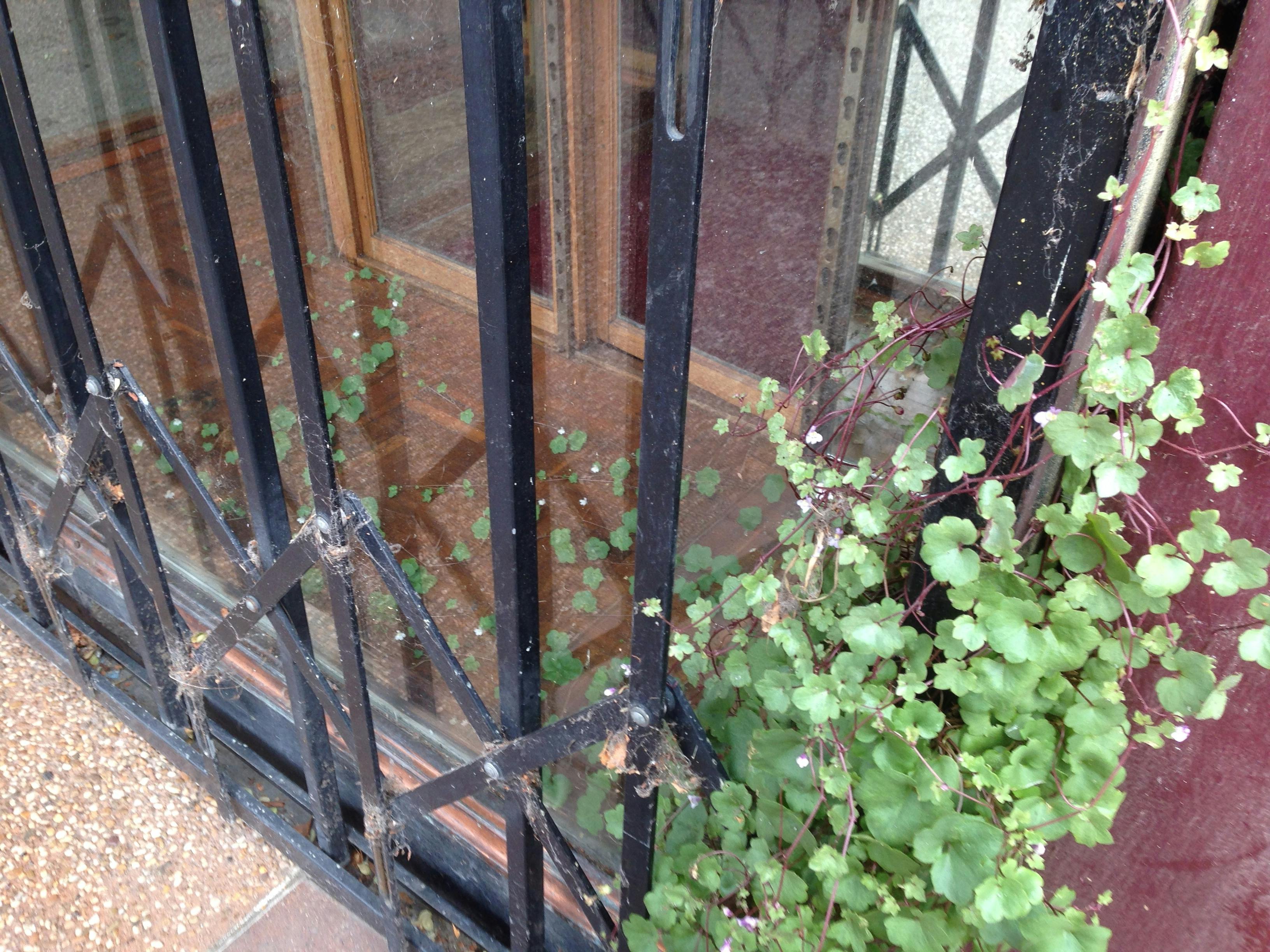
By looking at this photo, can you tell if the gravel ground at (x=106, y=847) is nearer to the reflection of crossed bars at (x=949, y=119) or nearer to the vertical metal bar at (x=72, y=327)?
Answer: the vertical metal bar at (x=72, y=327)

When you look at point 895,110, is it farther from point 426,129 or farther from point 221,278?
point 221,278

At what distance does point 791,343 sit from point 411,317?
Result: 0.61m

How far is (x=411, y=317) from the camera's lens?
1476 mm

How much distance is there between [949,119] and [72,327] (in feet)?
4.55

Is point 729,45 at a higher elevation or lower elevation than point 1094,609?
higher

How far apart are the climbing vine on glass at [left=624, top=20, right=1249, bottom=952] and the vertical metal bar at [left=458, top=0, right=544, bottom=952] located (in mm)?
220

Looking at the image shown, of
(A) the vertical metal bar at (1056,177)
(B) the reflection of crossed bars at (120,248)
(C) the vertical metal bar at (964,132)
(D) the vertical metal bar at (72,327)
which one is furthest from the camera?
(B) the reflection of crossed bars at (120,248)

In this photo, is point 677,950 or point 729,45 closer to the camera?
point 729,45

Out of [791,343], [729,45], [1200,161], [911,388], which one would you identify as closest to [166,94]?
[729,45]

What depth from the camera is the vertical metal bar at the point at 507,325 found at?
0.81 meters

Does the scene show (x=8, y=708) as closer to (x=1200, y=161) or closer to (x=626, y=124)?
(x=626, y=124)

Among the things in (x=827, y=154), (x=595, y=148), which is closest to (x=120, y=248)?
(x=595, y=148)

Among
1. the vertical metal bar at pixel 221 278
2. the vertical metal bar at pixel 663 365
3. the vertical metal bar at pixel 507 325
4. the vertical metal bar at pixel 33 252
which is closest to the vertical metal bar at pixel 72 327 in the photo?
the vertical metal bar at pixel 33 252

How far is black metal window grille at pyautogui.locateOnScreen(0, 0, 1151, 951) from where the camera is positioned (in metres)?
0.76
